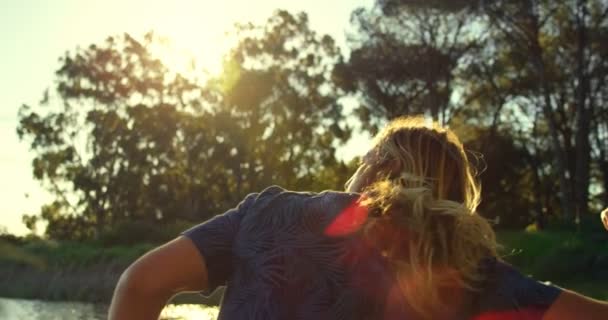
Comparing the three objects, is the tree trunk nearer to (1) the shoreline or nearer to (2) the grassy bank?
(2) the grassy bank

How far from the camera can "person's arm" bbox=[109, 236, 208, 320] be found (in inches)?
71.0

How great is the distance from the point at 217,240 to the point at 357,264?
27cm

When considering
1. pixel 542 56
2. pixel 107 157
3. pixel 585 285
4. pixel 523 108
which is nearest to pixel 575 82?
pixel 542 56

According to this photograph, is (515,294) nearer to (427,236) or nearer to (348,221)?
(427,236)

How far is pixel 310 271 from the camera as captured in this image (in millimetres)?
1852

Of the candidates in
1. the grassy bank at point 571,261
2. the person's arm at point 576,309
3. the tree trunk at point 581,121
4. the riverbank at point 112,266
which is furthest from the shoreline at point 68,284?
the person's arm at point 576,309

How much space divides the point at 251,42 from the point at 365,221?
132 feet

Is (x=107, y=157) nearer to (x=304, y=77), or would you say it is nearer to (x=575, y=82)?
(x=304, y=77)

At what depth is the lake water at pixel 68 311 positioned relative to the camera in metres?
18.1

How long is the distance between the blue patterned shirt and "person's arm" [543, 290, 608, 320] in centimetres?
1

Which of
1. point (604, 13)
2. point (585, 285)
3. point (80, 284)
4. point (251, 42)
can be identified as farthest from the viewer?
point (251, 42)

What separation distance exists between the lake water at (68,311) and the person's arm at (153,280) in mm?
15493

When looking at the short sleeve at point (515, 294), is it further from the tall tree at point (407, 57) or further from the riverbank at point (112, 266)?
the tall tree at point (407, 57)

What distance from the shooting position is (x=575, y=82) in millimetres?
33594
